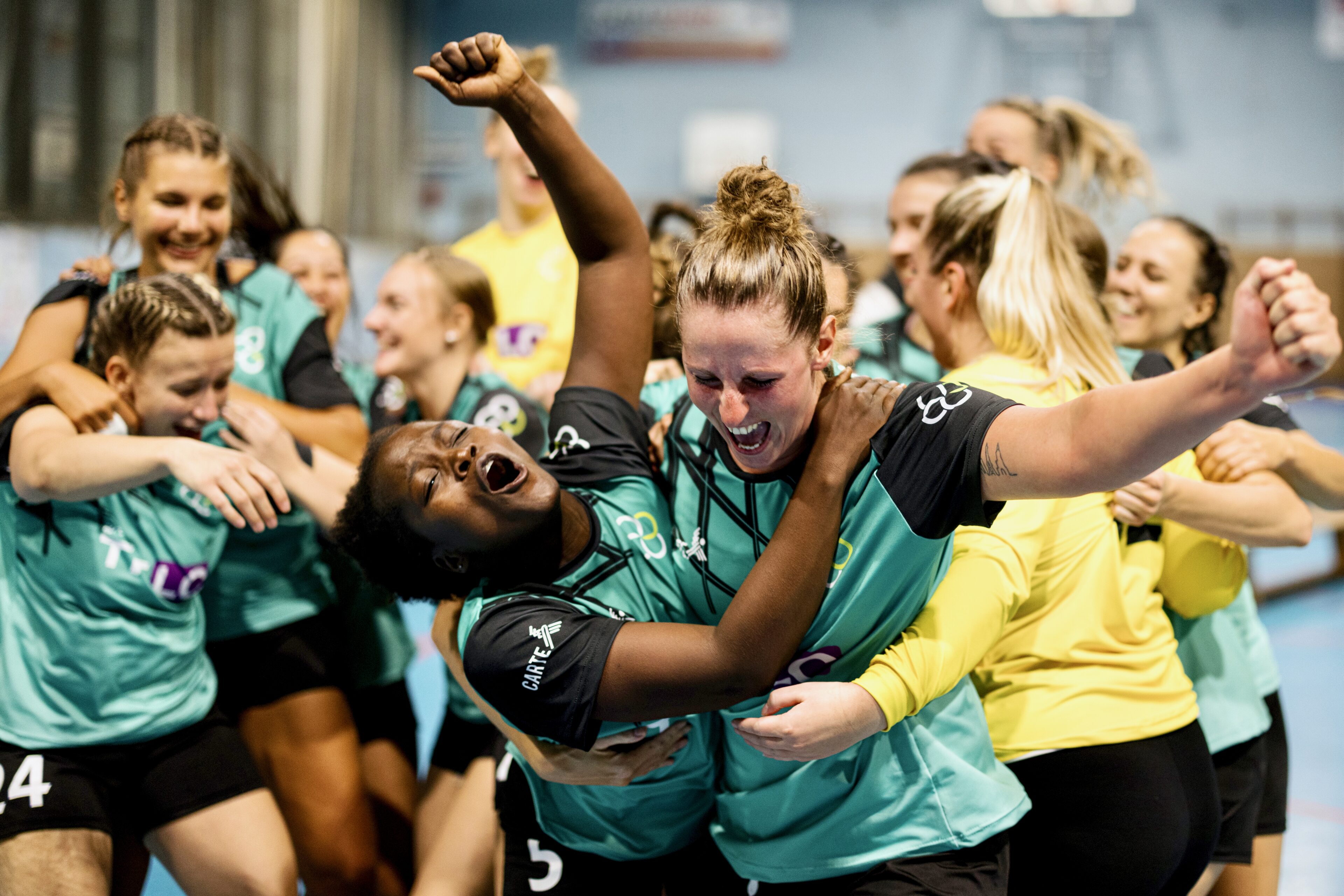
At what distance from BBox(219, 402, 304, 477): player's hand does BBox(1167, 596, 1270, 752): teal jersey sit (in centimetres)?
205

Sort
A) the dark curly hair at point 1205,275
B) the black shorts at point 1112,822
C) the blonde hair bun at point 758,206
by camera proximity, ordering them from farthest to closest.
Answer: the dark curly hair at point 1205,275
the black shorts at point 1112,822
the blonde hair bun at point 758,206

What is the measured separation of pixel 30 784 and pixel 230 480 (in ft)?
2.70

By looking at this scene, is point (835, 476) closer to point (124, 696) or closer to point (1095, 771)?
point (1095, 771)

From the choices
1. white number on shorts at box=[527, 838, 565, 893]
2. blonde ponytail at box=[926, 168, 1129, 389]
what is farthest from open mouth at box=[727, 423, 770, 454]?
white number on shorts at box=[527, 838, 565, 893]

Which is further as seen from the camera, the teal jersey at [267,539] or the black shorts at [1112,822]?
the teal jersey at [267,539]

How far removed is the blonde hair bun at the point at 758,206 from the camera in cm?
170

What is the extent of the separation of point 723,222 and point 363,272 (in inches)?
424

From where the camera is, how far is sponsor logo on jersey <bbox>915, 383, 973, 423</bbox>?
1621 millimetres

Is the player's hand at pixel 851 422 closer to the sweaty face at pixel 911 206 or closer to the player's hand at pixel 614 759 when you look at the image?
the player's hand at pixel 614 759

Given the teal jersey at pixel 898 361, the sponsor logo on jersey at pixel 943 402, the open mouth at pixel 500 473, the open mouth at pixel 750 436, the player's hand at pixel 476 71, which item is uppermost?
the player's hand at pixel 476 71

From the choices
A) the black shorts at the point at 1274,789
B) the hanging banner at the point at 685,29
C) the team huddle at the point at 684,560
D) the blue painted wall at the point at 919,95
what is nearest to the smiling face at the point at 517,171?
the team huddle at the point at 684,560

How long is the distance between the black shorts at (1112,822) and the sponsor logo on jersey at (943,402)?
0.78m

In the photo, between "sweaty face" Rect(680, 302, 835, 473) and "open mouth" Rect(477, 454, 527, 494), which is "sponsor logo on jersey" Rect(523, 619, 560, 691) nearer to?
"open mouth" Rect(477, 454, 527, 494)

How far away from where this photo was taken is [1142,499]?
2074 millimetres
